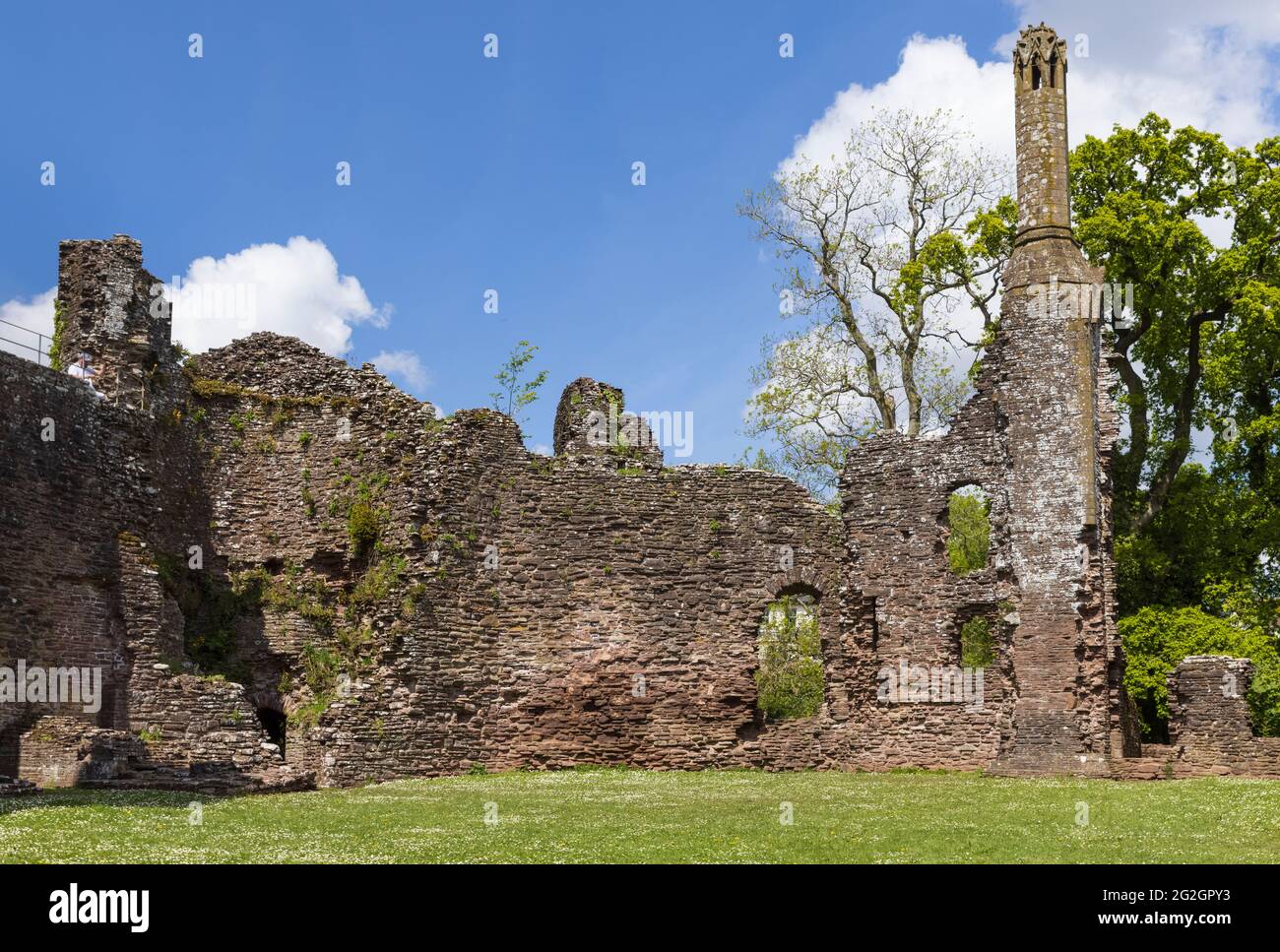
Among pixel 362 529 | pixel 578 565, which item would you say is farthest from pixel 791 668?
pixel 362 529

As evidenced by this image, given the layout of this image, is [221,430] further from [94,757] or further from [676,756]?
[676,756]

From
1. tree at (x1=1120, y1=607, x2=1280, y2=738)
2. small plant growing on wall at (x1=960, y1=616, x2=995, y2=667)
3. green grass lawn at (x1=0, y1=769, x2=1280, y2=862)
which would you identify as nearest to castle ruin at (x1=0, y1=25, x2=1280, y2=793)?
green grass lawn at (x1=0, y1=769, x2=1280, y2=862)

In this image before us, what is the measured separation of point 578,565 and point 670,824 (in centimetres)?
1158

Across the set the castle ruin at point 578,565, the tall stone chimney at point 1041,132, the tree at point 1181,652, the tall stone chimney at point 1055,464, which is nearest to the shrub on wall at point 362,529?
the castle ruin at point 578,565

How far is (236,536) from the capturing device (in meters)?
29.0

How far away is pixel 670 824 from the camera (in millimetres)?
17625

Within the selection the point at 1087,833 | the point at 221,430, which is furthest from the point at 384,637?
the point at 1087,833

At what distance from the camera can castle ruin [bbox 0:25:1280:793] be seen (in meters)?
25.9

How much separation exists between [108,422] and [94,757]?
19.8 ft

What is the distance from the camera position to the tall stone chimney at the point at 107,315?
86.6 ft

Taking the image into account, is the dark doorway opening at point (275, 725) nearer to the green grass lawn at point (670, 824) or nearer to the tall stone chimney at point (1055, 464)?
the green grass lawn at point (670, 824)

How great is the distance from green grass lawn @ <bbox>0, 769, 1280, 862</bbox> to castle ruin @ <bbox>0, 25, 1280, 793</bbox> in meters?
2.75

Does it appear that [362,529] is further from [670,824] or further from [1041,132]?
[1041,132]

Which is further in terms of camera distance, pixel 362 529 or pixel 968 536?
pixel 968 536
